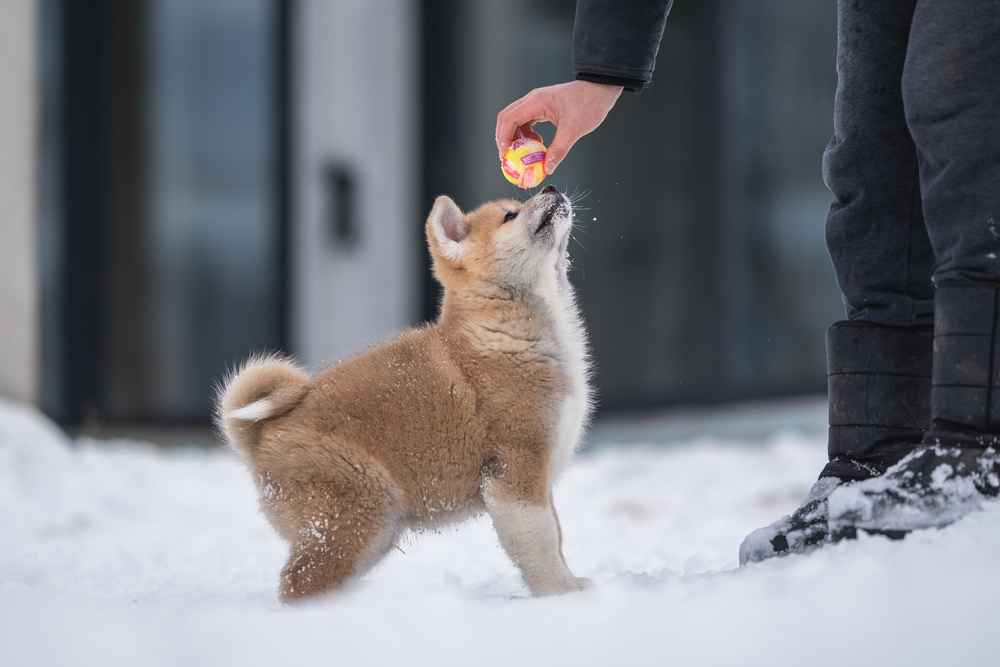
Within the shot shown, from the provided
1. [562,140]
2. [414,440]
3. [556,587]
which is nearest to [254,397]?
[414,440]

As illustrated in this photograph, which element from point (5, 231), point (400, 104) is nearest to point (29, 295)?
point (5, 231)

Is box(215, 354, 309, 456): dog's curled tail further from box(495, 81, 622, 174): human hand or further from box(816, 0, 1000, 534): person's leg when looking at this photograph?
box(816, 0, 1000, 534): person's leg

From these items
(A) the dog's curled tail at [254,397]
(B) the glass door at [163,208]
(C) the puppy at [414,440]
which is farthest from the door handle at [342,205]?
(A) the dog's curled tail at [254,397]

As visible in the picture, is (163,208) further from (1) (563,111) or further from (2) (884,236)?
(2) (884,236)

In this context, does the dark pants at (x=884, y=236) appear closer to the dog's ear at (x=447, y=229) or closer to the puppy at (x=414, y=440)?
the puppy at (x=414, y=440)

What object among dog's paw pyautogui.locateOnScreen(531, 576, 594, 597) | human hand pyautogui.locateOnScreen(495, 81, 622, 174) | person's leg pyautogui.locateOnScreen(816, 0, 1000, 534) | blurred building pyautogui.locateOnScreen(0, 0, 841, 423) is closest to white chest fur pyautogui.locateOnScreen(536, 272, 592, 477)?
dog's paw pyautogui.locateOnScreen(531, 576, 594, 597)

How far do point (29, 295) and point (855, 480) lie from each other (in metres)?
5.16

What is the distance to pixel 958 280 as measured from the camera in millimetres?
2586

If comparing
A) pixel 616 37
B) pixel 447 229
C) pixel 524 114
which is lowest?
pixel 447 229

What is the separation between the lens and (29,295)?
6969 mm

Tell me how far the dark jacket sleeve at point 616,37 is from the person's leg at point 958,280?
2.08 feet

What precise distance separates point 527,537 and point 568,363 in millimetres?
527

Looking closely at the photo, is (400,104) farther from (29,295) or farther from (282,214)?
(29,295)

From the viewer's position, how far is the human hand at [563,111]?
3.07 metres
